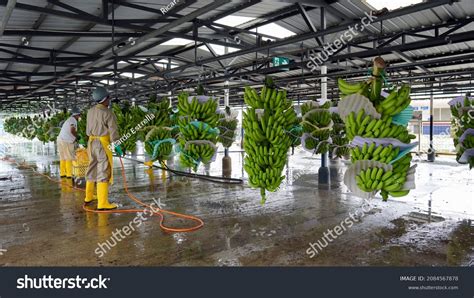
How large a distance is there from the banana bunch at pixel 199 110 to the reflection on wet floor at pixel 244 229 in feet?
6.27

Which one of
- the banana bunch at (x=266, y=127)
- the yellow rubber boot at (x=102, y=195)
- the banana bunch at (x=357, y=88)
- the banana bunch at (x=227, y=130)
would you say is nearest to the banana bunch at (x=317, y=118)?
the banana bunch at (x=266, y=127)

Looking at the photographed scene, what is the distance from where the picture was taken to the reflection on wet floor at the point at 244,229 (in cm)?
439

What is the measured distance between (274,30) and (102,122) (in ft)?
18.0

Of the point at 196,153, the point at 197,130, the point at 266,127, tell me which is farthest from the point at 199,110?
the point at 266,127

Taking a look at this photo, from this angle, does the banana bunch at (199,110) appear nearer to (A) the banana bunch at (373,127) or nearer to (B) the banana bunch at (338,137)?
(A) the banana bunch at (373,127)

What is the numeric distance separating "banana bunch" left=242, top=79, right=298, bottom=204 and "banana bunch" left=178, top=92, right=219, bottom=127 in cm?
118

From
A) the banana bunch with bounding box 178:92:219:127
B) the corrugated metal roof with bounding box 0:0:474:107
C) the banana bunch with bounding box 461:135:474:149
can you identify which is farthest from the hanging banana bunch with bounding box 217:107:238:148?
the banana bunch with bounding box 461:135:474:149

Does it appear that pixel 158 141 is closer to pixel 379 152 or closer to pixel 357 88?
pixel 357 88

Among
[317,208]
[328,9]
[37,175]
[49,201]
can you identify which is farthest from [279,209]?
[37,175]

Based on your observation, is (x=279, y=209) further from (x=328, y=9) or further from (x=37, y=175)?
(x=37, y=175)
